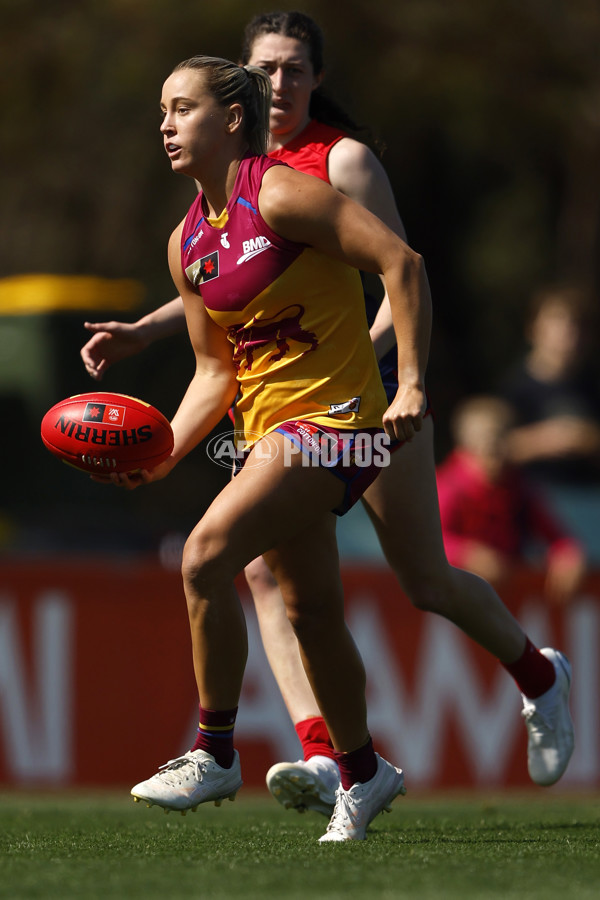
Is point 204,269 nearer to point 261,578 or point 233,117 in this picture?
point 233,117

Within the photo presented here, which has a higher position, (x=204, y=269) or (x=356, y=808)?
(x=204, y=269)

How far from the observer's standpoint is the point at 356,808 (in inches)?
170

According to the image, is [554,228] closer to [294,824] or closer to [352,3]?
[352,3]

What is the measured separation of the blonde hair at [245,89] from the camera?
4188 millimetres

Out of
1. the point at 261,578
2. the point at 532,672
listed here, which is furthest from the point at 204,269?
the point at 532,672

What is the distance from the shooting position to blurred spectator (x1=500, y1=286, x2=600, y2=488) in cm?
825

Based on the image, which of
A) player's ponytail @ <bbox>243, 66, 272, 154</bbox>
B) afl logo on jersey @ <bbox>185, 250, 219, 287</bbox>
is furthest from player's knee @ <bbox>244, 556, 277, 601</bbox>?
player's ponytail @ <bbox>243, 66, 272, 154</bbox>

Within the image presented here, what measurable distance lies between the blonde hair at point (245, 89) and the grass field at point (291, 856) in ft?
6.60

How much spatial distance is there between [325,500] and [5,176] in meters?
11.9

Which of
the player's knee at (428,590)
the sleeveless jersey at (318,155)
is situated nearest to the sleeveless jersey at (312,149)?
the sleeveless jersey at (318,155)

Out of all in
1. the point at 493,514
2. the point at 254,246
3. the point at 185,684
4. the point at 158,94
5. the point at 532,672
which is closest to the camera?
the point at 254,246

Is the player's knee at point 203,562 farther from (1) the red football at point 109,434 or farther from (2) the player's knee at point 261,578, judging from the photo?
(2) the player's knee at point 261,578

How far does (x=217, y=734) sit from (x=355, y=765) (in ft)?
1.39

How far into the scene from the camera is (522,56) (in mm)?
14727
